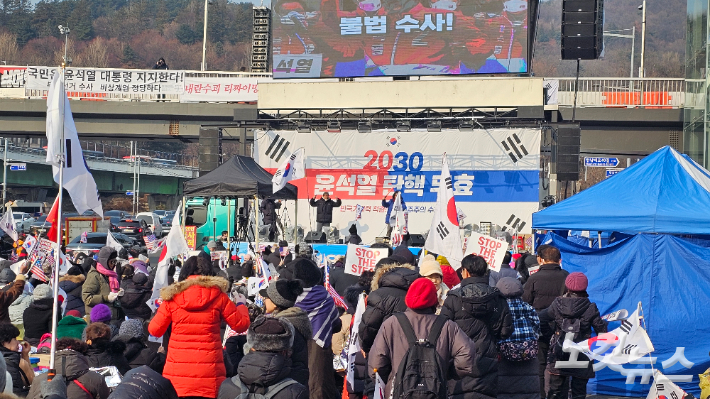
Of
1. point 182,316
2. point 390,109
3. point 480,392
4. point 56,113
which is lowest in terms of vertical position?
point 480,392

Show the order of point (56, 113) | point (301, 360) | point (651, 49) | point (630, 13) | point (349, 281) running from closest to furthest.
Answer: point (301, 360) < point (56, 113) < point (349, 281) < point (651, 49) < point (630, 13)

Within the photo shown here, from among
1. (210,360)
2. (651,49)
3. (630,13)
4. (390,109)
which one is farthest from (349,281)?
(630,13)

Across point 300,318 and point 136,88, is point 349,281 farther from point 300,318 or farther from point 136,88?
point 136,88

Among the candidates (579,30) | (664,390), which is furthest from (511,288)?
(579,30)

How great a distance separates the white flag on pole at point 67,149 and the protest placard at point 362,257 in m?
4.25

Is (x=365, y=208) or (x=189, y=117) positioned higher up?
(x=189, y=117)

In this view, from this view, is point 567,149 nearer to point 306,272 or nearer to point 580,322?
point 580,322

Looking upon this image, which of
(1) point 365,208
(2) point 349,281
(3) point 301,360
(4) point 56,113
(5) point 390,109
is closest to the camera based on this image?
(3) point 301,360

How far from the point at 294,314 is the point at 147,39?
133m

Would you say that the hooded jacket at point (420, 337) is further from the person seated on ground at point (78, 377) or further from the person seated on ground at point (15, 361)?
the person seated on ground at point (15, 361)

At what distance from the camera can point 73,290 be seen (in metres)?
10.0

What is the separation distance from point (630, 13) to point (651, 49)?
52854mm

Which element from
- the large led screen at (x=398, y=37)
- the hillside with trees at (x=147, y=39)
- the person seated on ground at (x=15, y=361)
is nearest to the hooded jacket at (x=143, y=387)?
the person seated on ground at (x=15, y=361)

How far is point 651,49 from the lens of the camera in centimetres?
14000
